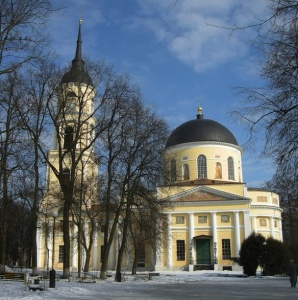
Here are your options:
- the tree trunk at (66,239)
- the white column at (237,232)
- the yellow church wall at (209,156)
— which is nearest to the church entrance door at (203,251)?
the white column at (237,232)

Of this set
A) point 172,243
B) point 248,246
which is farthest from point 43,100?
point 172,243

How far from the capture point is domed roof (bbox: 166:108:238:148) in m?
53.3

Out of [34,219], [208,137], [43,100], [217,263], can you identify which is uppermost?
[208,137]

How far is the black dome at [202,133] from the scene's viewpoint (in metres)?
53.3

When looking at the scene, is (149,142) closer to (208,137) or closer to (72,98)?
(72,98)

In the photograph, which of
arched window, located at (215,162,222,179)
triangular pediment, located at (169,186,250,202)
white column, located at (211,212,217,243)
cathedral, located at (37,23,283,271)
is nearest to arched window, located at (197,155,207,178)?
cathedral, located at (37,23,283,271)

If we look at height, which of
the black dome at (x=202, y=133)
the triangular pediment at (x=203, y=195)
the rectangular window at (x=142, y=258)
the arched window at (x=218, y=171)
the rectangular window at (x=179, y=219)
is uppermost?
the black dome at (x=202, y=133)

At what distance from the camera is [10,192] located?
24250 mm

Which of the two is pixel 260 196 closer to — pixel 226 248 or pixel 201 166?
pixel 201 166

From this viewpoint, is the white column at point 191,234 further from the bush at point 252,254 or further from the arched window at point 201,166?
the bush at point 252,254

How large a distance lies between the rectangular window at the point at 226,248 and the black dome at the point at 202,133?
40.3ft

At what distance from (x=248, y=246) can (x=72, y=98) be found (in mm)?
17548

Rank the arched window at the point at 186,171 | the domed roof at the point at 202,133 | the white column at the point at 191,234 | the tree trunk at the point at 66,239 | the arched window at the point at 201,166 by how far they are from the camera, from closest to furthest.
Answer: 1. the tree trunk at the point at 66,239
2. the white column at the point at 191,234
3. the arched window at the point at 201,166
4. the arched window at the point at 186,171
5. the domed roof at the point at 202,133

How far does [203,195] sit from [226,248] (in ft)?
20.3
